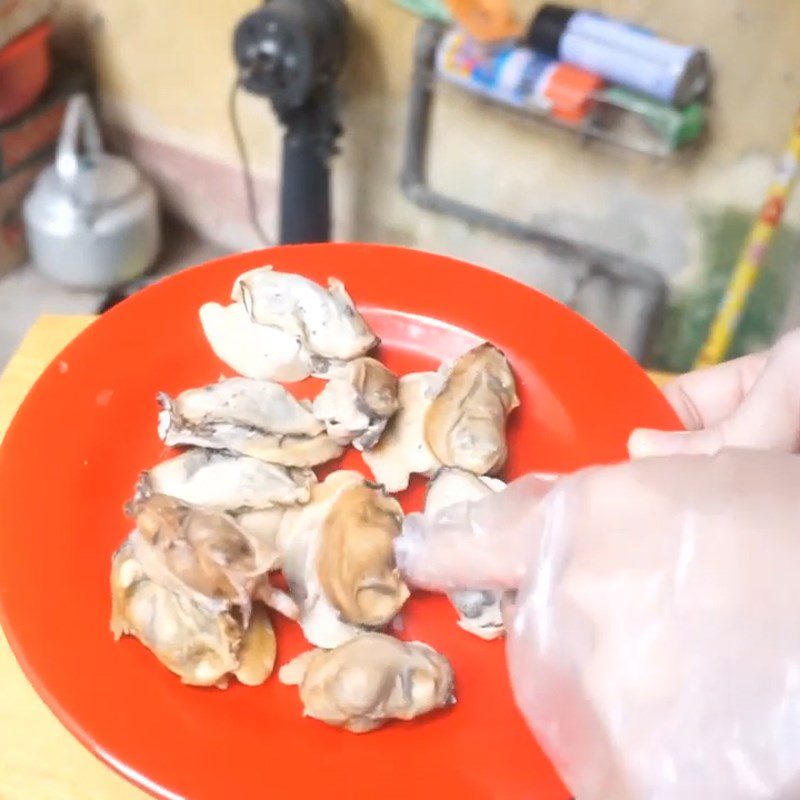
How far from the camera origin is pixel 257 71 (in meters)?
0.96

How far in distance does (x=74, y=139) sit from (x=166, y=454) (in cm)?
78

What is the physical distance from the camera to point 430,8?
96 cm

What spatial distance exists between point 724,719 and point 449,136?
0.82 meters

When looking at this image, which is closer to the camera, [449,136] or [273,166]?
[449,136]

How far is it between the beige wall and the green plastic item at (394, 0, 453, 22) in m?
0.05

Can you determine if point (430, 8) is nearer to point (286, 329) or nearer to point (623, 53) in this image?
point (623, 53)

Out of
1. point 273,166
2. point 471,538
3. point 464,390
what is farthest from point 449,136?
point 471,538

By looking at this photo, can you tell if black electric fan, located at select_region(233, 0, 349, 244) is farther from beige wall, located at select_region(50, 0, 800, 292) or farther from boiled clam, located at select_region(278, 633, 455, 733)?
boiled clam, located at select_region(278, 633, 455, 733)

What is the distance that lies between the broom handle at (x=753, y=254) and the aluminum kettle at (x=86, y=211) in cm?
70

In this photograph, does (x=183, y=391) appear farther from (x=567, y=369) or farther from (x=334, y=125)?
(x=334, y=125)

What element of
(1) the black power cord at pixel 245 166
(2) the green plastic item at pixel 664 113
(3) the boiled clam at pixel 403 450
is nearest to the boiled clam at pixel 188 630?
(3) the boiled clam at pixel 403 450

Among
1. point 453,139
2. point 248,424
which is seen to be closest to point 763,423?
point 248,424

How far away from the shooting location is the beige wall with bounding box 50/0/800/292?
0.89 metres

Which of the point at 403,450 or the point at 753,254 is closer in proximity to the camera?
the point at 403,450
